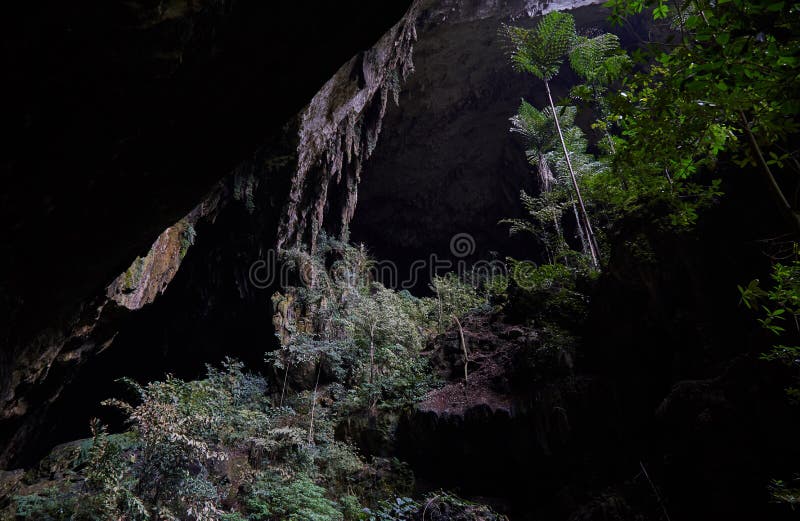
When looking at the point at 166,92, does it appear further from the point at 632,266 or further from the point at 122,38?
the point at 632,266

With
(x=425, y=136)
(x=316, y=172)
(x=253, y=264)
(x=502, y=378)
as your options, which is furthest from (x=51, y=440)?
(x=425, y=136)

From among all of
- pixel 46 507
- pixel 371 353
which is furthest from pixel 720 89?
pixel 371 353

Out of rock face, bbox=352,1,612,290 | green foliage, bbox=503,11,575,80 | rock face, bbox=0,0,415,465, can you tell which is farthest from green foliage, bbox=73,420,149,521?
rock face, bbox=352,1,612,290

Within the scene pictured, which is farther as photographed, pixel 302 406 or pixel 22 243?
pixel 302 406

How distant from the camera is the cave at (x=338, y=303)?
2602 mm

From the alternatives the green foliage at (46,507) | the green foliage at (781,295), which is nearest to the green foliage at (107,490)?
the green foliage at (46,507)

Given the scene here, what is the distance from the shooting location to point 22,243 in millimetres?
3547

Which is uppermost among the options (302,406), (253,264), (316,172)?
(316,172)

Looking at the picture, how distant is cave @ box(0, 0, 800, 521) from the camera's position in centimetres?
260

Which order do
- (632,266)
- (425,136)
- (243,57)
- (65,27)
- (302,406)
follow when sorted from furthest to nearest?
(425,136)
(302,406)
(632,266)
(243,57)
(65,27)

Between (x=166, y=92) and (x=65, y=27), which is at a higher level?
(x=166, y=92)

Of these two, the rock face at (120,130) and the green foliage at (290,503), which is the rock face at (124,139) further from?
the green foliage at (290,503)

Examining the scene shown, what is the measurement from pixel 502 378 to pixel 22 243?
6.82 metres

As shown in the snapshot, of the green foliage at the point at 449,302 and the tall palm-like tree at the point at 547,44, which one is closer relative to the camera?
the tall palm-like tree at the point at 547,44
